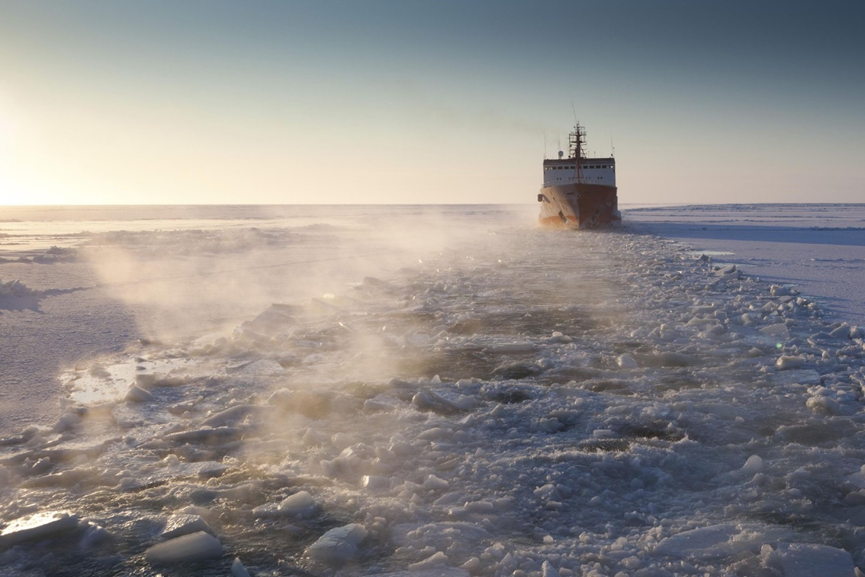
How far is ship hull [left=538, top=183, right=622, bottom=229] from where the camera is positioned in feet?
101

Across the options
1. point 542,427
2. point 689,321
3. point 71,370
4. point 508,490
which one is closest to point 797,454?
point 542,427

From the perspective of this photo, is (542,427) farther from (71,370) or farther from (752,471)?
(71,370)

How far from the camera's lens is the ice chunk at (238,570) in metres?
2.39

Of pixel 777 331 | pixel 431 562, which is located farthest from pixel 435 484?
pixel 777 331

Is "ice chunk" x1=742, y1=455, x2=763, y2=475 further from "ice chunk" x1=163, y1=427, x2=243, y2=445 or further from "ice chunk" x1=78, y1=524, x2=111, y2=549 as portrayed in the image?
"ice chunk" x1=78, y1=524, x2=111, y2=549

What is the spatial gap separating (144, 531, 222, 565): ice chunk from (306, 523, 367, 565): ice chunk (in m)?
0.43

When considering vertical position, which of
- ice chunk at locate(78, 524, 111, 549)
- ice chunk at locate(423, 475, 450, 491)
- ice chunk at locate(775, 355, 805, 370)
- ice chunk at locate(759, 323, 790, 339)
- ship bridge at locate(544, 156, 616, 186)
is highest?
ship bridge at locate(544, 156, 616, 186)

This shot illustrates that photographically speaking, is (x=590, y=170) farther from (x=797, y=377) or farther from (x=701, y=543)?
(x=701, y=543)

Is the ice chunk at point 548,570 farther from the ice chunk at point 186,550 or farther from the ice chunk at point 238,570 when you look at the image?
the ice chunk at point 186,550

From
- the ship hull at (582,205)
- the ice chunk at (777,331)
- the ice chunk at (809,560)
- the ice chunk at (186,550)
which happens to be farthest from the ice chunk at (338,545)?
the ship hull at (582,205)

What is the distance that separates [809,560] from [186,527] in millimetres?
2771

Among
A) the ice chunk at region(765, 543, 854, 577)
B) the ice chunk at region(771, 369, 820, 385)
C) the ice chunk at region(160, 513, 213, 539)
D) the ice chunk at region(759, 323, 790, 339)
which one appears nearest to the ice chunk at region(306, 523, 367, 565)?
the ice chunk at region(160, 513, 213, 539)

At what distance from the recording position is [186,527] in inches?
108

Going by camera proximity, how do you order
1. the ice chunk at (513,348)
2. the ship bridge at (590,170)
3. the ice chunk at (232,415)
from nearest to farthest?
1. the ice chunk at (232,415)
2. the ice chunk at (513,348)
3. the ship bridge at (590,170)
